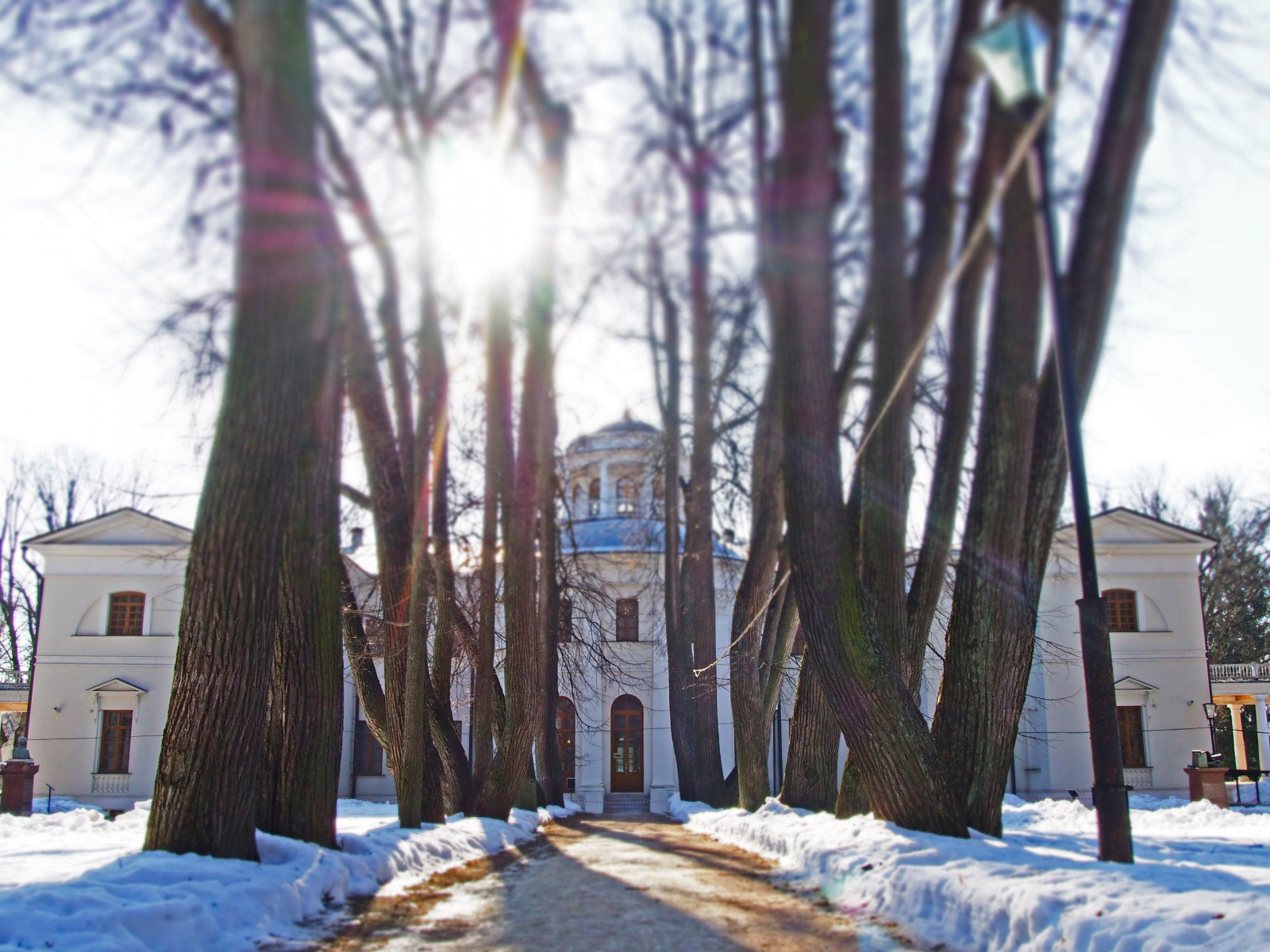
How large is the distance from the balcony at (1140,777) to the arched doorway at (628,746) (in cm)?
1389

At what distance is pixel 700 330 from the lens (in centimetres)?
1619

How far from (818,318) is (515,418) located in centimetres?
707

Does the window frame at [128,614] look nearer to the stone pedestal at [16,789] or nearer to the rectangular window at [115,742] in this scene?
the rectangular window at [115,742]

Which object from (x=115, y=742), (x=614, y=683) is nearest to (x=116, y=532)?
(x=115, y=742)

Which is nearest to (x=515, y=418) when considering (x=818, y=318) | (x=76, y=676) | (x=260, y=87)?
(x=818, y=318)

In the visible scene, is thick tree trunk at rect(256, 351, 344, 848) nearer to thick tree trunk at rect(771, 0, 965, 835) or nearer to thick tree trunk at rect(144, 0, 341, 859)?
thick tree trunk at rect(144, 0, 341, 859)

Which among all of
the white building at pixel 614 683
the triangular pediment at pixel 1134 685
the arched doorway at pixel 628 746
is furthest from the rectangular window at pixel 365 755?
the triangular pediment at pixel 1134 685

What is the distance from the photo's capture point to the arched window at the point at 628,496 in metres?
21.3

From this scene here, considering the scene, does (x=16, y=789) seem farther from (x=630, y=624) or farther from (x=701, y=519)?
(x=630, y=624)

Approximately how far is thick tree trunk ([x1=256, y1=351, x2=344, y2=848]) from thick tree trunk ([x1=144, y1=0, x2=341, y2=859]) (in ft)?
2.74

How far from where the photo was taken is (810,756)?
1254cm

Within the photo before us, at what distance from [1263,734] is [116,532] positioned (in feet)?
116

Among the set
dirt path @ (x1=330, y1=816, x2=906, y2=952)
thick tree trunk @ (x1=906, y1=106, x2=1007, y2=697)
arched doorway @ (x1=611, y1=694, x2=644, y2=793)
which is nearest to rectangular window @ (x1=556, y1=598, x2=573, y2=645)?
dirt path @ (x1=330, y1=816, x2=906, y2=952)

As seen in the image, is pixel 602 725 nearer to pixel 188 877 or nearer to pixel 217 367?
pixel 217 367
